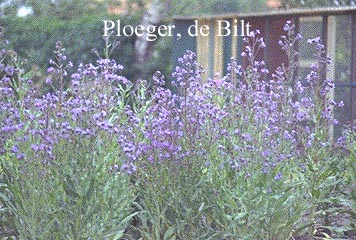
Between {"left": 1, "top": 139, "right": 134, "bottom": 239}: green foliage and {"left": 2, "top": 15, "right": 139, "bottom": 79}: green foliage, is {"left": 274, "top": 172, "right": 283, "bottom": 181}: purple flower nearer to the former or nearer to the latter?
{"left": 1, "top": 139, "right": 134, "bottom": 239}: green foliage

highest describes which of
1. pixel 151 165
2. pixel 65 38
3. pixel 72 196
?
pixel 65 38

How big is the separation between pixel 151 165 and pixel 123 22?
8.56 metres

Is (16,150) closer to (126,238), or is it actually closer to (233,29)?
(126,238)

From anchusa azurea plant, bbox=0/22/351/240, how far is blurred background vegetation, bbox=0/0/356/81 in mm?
6741

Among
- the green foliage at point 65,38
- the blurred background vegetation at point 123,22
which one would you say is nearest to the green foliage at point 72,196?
the blurred background vegetation at point 123,22

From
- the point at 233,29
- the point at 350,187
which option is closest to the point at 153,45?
the point at 233,29

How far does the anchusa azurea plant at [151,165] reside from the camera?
441 cm

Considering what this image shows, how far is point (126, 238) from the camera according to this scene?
5.05 metres

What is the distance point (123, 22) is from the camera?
42.8ft

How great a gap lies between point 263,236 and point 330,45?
4.72 meters

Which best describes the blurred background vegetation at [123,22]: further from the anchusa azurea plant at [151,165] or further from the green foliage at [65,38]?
the anchusa azurea plant at [151,165]

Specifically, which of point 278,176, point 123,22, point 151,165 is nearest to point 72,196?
point 151,165

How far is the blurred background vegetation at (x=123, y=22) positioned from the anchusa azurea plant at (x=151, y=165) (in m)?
6.74

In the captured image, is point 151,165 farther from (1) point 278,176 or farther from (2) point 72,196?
(1) point 278,176
